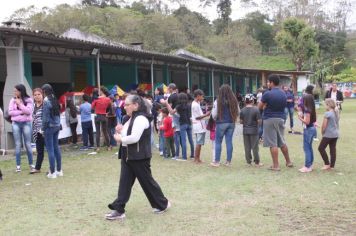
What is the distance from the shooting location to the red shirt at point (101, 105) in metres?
11.5

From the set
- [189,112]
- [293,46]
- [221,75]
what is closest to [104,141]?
[189,112]

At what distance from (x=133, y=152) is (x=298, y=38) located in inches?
1502

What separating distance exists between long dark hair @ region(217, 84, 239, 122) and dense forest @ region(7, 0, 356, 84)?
81.1ft

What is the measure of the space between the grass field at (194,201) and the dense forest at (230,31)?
2509 centimetres

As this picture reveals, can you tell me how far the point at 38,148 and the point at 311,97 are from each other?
5142 millimetres

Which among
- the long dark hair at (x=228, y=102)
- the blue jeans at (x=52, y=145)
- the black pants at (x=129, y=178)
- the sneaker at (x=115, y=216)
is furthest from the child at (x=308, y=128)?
the blue jeans at (x=52, y=145)

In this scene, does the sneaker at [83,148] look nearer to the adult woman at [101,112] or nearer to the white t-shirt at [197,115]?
the adult woman at [101,112]

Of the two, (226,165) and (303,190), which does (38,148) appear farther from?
(303,190)

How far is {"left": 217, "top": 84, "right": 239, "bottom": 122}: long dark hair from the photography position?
346 inches

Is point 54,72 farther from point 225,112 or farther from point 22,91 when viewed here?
point 225,112

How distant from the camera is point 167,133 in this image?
398 inches

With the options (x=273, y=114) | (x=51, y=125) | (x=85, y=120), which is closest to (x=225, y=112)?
(x=273, y=114)

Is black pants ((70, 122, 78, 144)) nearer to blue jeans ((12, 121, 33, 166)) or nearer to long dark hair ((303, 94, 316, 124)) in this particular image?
blue jeans ((12, 121, 33, 166))

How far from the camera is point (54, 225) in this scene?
5.26 metres
